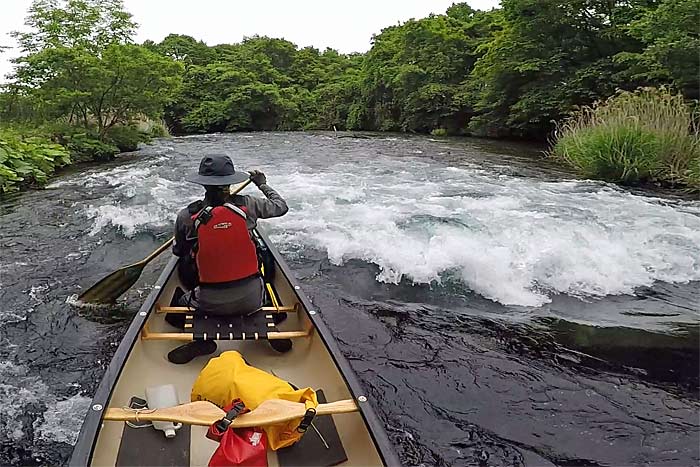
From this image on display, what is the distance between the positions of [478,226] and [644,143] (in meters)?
4.31

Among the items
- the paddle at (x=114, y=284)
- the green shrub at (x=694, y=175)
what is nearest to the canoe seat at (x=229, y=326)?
the paddle at (x=114, y=284)

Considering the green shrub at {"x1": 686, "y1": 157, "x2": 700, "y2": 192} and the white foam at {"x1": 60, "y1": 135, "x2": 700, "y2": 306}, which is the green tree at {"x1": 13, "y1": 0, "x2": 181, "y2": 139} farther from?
the green shrub at {"x1": 686, "y1": 157, "x2": 700, "y2": 192}

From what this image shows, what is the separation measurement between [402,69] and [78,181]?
19074 mm

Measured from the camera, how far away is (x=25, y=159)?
10.5 m

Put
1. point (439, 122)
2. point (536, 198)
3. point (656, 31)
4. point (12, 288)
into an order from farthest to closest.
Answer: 1. point (439, 122)
2. point (656, 31)
3. point (536, 198)
4. point (12, 288)

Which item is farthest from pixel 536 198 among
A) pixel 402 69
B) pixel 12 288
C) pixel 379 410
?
pixel 402 69

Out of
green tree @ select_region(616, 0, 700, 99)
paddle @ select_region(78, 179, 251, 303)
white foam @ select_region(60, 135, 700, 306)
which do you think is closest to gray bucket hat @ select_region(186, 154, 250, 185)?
paddle @ select_region(78, 179, 251, 303)

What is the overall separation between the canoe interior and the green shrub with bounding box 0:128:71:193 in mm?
6969

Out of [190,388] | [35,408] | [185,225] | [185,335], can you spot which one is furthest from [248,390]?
[35,408]

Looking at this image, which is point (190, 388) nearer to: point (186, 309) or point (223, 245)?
point (186, 309)

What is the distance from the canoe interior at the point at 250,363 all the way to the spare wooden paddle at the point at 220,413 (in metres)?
0.12

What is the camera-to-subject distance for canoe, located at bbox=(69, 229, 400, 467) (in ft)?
7.83

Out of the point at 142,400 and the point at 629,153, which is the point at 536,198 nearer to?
the point at 629,153

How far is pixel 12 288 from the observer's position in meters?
5.34
